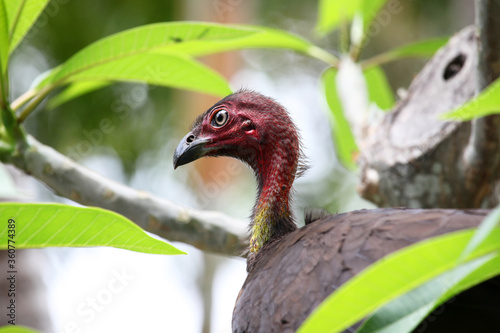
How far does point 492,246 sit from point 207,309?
4.90 metres

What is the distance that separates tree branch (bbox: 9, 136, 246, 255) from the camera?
297 centimetres

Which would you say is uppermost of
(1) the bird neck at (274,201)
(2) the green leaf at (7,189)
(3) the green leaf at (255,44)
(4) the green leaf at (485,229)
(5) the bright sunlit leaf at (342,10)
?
(5) the bright sunlit leaf at (342,10)

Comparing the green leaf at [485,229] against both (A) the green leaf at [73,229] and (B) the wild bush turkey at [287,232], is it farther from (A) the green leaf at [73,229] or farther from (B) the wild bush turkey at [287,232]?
(A) the green leaf at [73,229]

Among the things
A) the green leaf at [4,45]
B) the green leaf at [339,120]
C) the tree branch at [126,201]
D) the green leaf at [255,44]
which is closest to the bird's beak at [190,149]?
the tree branch at [126,201]

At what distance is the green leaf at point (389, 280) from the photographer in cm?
130

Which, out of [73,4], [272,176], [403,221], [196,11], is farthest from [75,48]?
[403,221]

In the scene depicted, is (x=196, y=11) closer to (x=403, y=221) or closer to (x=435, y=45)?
(x=435, y=45)

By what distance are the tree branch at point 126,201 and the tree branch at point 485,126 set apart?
4.45ft

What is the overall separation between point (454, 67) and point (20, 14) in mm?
2693

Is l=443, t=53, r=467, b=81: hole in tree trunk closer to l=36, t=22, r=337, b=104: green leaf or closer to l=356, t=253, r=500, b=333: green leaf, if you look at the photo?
l=36, t=22, r=337, b=104: green leaf

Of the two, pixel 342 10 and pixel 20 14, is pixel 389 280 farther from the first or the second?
pixel 342 10

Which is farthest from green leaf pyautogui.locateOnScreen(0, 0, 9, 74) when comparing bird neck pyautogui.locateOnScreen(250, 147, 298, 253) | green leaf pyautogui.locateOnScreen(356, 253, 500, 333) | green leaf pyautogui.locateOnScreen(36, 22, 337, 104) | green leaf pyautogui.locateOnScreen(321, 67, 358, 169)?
green leaf pyautogui.locateOnScreen(321, 67, 358, 169)

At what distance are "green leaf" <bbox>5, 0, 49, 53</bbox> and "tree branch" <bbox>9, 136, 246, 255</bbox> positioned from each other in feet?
1.69

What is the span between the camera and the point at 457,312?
6.25ft
